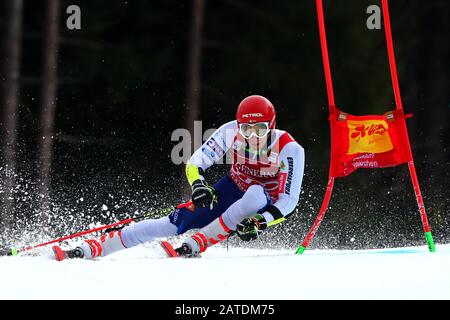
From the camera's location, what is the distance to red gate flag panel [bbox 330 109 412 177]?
5277 millimetres

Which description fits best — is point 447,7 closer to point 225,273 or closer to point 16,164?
point 16,164

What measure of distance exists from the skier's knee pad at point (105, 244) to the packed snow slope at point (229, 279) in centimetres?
70

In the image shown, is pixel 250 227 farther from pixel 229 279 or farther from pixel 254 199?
pixel 229 279

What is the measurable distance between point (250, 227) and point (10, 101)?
6386 mm

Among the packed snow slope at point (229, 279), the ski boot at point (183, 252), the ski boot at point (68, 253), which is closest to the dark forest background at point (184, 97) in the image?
the ski boot at point (68, 253)

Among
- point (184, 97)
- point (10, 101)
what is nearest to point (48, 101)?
point (10, 101)

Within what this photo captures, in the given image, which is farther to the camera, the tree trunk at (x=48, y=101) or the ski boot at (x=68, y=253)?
the tree trunk at (x=48, y=101)

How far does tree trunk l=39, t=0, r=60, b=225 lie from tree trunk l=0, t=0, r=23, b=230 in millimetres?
375

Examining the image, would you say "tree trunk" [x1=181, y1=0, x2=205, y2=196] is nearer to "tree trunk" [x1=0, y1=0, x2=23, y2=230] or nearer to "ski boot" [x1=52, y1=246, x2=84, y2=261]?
"tree trunk" [x1=0, y1=0, x2=23, y2=230]

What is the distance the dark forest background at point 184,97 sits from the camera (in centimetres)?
1022

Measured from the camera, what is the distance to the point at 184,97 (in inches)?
465

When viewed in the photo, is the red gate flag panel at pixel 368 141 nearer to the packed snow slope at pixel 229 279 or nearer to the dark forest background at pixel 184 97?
the packed snow slope at pixel 229 279

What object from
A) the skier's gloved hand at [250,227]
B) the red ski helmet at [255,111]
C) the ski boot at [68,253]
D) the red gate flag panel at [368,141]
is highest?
the red ski helmet at [255,111]

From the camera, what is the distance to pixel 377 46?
503 inches
